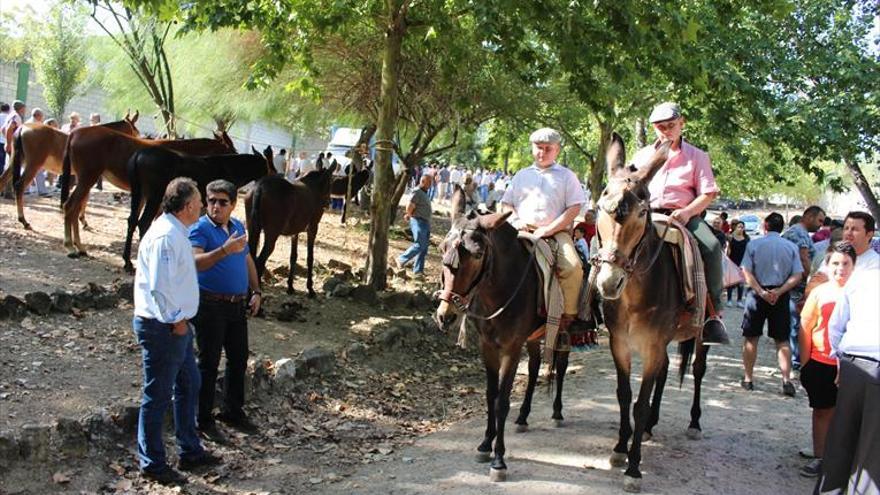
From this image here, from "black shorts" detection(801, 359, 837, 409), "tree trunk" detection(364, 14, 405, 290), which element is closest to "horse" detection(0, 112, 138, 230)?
"tree trunk" detection(364, 14, 405, 290)

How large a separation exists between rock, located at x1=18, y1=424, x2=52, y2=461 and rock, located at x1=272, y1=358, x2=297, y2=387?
8.67 feet

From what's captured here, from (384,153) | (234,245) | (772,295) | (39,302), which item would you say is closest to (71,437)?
(234,245)

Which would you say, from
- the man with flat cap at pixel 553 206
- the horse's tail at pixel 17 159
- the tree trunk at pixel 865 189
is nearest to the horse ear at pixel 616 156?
the man with flat cap at pixel 553 206

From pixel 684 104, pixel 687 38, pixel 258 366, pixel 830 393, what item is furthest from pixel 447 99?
pixel 830 393

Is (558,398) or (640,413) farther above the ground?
(640,413)

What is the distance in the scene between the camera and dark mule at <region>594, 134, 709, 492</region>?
5.73 metres

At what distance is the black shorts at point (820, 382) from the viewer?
21.1ft

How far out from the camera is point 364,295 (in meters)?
12.1

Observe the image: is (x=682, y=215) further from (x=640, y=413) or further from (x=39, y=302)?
(x=39, y=302)

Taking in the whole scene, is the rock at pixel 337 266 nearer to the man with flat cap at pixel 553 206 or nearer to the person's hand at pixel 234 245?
the man with flat cap at pixel 553 206

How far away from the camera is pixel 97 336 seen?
799 cm

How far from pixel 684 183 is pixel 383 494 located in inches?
152

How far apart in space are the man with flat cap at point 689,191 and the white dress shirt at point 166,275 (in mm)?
3926

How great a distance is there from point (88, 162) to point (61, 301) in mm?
3767
